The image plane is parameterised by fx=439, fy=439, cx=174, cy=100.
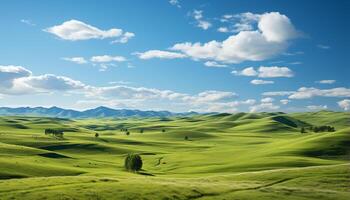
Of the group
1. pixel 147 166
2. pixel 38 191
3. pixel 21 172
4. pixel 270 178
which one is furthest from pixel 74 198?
pixel 147 166

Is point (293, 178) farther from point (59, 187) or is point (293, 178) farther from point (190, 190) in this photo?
point (59, 187)

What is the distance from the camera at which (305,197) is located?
6931cm

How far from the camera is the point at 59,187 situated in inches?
2621

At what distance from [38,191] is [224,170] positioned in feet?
253

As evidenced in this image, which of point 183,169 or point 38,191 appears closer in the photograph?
point 38,191

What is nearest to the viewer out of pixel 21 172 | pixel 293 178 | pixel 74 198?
pixel 74 198

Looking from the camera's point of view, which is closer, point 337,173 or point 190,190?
point 190,190

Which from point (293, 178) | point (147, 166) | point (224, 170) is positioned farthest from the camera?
point (147, 166)

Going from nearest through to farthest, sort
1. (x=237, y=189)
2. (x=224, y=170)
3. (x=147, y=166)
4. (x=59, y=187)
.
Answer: (x=59, y=187) → (x=237, y=189) → (x=224, y=170) → (x=147, y=166)

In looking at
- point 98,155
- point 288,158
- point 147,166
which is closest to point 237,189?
point 288,158

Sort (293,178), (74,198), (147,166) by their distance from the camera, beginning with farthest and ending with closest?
(147,166), (293,178), (74,198)

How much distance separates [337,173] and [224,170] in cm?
4478

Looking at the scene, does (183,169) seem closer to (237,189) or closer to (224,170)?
(224,170)

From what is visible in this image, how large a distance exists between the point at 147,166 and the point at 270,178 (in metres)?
77.7
